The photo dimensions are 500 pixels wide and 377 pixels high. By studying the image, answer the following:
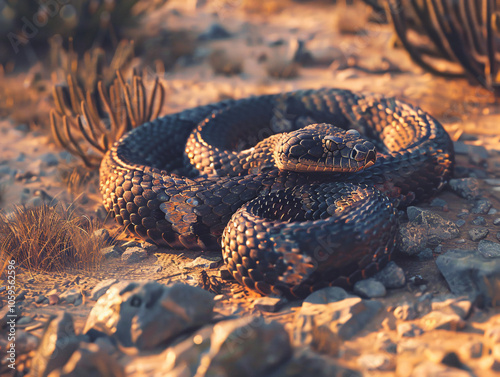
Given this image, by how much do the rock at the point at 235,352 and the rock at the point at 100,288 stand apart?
1.05 m

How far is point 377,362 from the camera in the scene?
7.88 ft

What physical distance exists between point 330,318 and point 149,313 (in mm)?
1042

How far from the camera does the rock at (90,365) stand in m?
2.33

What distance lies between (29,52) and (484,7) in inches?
306

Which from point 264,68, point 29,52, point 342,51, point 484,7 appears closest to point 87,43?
point 29,52

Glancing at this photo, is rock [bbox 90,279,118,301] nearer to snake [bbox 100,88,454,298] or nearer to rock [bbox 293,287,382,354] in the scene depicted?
snake [bbox 100,88,454,298]

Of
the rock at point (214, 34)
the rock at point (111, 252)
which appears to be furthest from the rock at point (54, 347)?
the rock at point (214, 34)

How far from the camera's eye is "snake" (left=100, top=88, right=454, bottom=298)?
120 inches

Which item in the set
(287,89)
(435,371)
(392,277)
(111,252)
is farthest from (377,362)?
(287,89)

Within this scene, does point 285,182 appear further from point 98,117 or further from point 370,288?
point 98,117

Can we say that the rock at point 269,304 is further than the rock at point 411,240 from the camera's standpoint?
No

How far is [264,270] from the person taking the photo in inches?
121

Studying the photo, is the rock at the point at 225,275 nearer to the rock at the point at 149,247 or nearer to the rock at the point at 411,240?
the rock at the point at 149,247

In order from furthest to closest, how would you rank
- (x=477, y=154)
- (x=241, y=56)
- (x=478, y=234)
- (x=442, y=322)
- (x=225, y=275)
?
(x=241, y=56)
(x=477, y=154)
(x=478, y=234)
(x=225, y=275)
(x=442, y=322)
